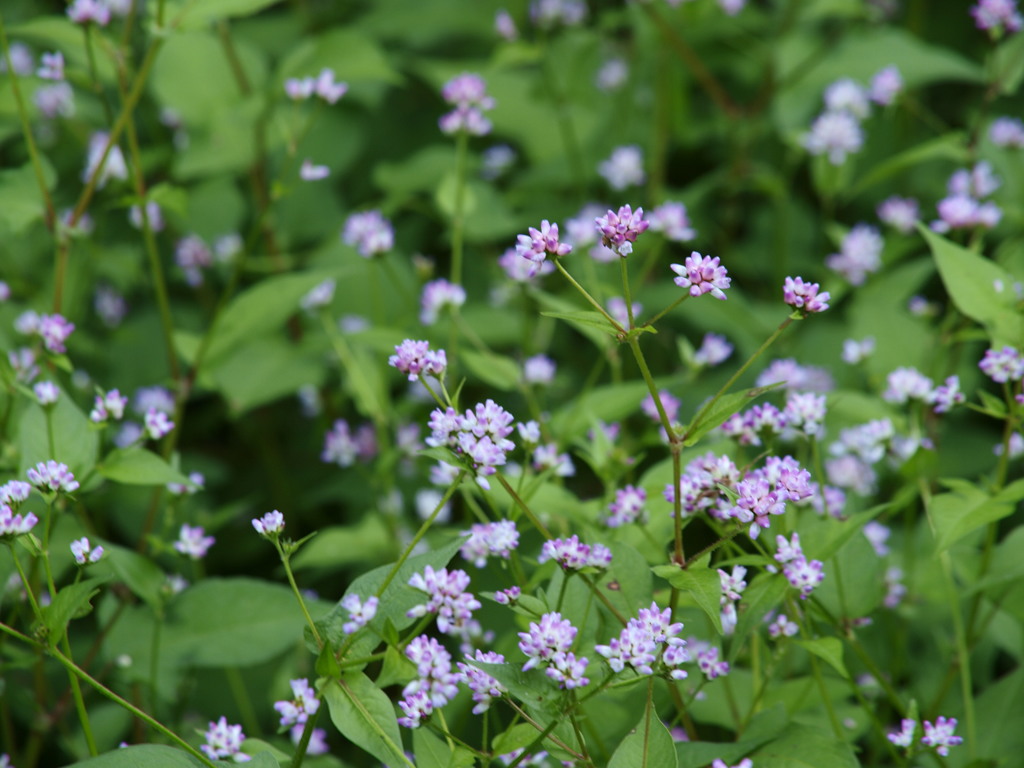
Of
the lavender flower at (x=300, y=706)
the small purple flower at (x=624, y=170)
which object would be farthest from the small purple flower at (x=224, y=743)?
the small purple flower at (x=624, y=170)

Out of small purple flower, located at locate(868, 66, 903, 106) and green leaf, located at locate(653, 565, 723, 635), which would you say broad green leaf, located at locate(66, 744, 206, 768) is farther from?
small purple flower, located at locate(868, 66, 903, 106)

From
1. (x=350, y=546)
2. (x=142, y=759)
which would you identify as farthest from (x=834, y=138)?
(x=142, y=759)

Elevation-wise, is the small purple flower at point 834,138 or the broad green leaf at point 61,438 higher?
the small purple flower at point 834,138

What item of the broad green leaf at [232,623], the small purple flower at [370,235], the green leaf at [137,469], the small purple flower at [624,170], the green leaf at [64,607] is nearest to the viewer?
the green leaf at [64,607]

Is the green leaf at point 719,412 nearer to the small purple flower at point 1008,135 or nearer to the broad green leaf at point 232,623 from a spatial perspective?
the broad green leaf at point 232,623

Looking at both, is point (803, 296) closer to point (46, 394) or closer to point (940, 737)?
point (940, 737)

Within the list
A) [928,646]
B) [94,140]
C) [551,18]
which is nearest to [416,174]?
[551,18]
